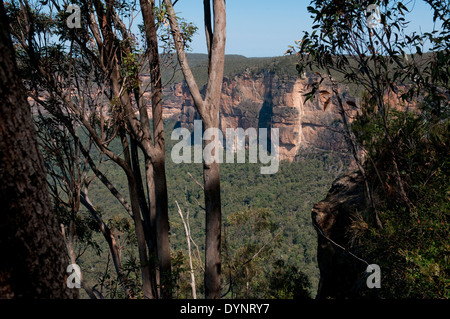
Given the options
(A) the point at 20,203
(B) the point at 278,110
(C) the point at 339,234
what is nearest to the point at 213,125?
(A) the point at 20,203

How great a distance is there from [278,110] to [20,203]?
4522 centimetres

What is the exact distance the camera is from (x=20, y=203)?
1156mm

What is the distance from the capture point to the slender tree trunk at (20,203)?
3.72 feet

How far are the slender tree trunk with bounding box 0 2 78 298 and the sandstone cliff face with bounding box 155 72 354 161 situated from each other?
3921 centimetres

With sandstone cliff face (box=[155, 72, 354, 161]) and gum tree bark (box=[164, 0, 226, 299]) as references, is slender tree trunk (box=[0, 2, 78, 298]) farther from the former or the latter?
sandstone cliff face (box=[155, 72, 354, 161])

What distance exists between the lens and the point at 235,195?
109 ft

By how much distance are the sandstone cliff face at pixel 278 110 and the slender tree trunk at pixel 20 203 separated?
129 ft

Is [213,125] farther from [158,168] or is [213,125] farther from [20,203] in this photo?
[20,203]

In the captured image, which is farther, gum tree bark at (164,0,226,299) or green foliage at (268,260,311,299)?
green foliage at (268,260,311,299)

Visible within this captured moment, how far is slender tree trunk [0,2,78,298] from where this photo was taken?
3.72ft

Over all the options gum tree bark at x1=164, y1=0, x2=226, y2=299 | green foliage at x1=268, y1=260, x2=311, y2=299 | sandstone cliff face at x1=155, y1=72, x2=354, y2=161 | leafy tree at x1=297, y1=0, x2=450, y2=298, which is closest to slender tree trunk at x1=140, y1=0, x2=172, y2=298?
gum tree bark at x1=164, y1=0, x2=226, y2=299
